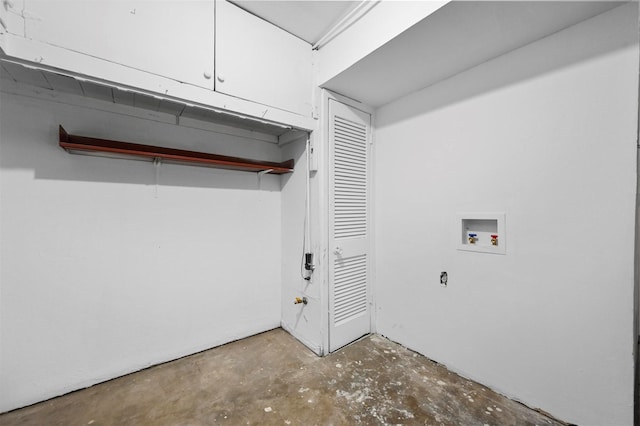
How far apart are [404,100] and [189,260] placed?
7.22 ft

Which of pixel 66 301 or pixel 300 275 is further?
pixel 300 275

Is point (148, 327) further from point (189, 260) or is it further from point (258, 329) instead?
point (258, 329)

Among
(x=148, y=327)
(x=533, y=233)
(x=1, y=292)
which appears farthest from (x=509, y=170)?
(x=1, y=292)

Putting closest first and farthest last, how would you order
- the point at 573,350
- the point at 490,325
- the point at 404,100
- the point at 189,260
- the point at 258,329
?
the point at 573,350
the point at 490,325
the point at 189,260
the point at 404,100
the point at 258,329

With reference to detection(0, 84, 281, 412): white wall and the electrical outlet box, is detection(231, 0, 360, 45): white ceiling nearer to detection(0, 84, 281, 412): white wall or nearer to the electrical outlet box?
detection(0, 84, 281, 412): white wall

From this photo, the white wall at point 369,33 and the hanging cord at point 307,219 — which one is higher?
the white wall at point 369,33

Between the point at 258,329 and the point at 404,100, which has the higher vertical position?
the point at 404,100

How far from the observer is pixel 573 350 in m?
1.36

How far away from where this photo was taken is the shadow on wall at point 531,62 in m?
1.27

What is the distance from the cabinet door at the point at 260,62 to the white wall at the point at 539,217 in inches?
37.4

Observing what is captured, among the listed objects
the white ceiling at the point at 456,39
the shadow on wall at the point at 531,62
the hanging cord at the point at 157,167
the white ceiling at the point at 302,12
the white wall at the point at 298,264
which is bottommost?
the white wall at the point at 298,264

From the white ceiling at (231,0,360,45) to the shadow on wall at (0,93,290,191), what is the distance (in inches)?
36.5

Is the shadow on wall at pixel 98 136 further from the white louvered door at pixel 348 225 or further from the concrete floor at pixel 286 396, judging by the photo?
the concrete floor at pixel 286 396

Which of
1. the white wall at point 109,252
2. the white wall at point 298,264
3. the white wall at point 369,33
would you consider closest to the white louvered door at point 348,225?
the white wall at point 298,264
